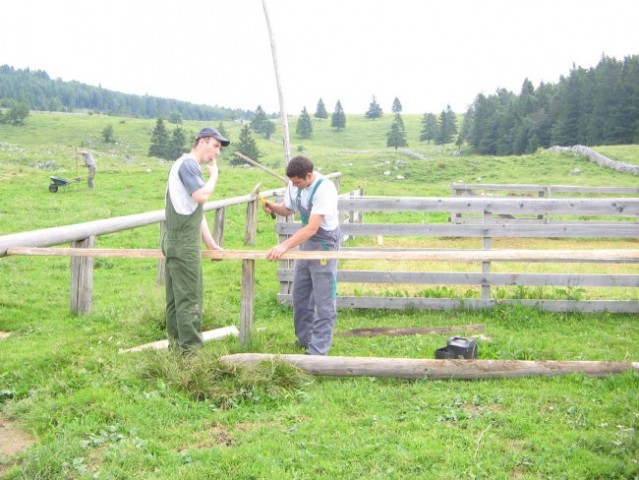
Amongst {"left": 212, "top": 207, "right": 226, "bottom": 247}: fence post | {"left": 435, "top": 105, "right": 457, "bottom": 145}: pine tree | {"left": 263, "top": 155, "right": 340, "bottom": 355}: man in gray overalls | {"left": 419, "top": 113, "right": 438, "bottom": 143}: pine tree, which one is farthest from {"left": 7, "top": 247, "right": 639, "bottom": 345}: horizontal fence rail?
{"left": 419, "top": 113, "right": 438, "bottom": 143}: pine tree

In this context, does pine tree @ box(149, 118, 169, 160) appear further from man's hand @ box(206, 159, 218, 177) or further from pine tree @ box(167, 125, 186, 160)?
man's hand @ box(206, 159, 218, 177)

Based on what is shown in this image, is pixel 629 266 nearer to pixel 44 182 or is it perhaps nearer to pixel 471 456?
pixel 471 456

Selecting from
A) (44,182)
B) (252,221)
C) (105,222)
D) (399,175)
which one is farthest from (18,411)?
(399,175)

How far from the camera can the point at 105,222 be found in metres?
7.97

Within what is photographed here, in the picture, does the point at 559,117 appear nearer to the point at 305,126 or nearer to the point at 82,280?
the point at 305,126

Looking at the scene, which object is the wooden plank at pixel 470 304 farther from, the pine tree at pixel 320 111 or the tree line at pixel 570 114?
the pine tree at pixel 320 111

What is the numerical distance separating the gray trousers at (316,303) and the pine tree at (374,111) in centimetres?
15204

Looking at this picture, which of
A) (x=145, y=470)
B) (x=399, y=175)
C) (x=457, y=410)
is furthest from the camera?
(x=399, y=175)

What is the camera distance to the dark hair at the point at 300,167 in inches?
235

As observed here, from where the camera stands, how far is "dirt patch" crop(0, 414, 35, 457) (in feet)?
14.5

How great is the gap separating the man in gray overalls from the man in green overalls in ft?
2.34

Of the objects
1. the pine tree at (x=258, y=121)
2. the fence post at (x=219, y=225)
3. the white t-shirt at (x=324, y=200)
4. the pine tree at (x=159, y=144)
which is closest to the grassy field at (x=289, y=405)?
the white t-shirt at (x=324, y=200)

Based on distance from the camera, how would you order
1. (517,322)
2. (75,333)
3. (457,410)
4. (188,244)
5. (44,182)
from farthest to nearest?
(44,182) → (517,322) → (75,333) → (188,244) → (457,410)

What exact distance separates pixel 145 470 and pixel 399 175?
36158mm
